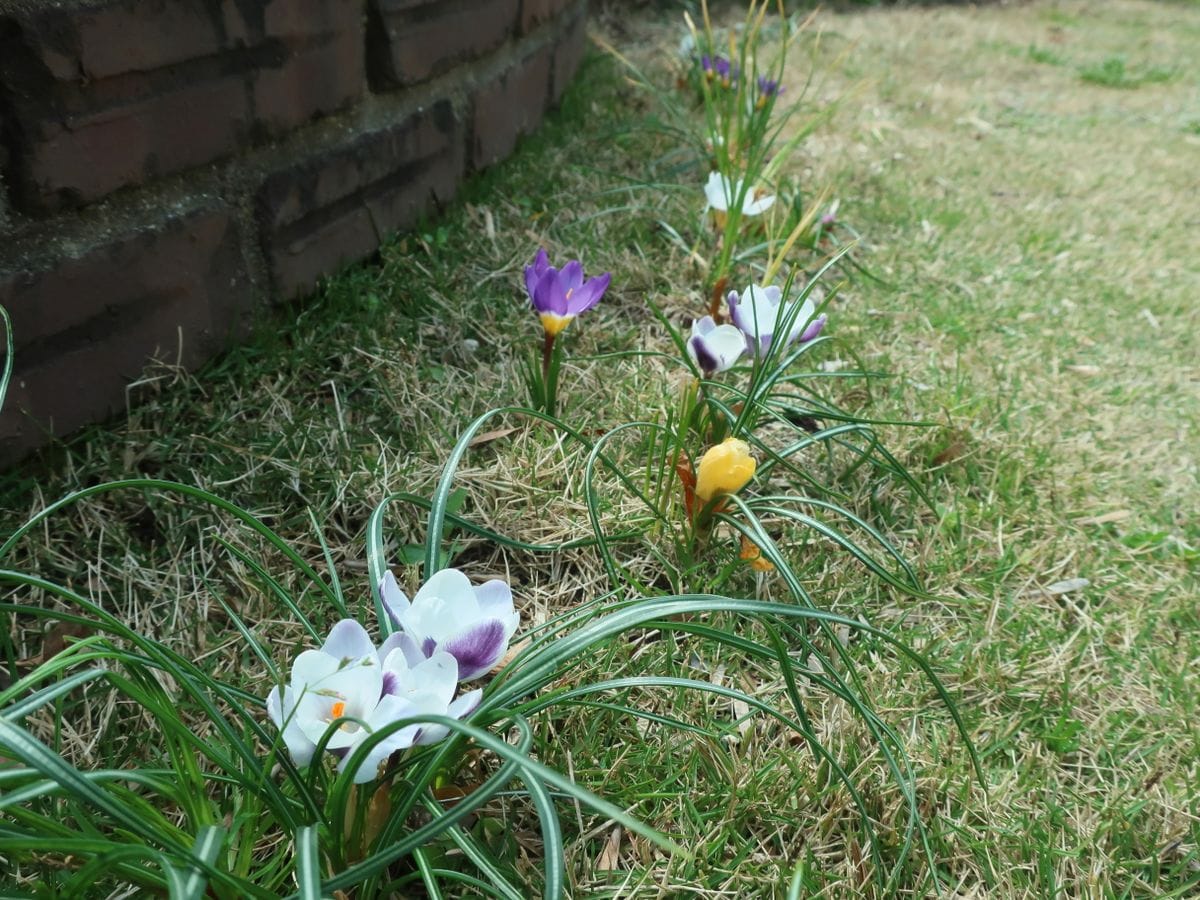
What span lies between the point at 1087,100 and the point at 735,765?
3.77 metres

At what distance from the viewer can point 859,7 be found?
15.8ft

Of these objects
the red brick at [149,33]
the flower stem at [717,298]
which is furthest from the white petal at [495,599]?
the flower stem at [717,298]

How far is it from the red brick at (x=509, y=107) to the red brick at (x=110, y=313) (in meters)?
0.75

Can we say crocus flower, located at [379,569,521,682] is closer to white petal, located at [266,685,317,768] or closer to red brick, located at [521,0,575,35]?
white petal, located at [266,685,317,768]

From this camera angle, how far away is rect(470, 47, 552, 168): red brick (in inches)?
74.7

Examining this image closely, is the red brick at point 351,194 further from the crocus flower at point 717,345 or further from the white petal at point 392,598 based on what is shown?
the white petal at point 392,598

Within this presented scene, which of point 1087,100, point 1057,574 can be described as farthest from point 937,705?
point 1087,100

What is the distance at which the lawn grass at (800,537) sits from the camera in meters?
0.93

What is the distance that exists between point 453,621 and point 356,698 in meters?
0.11

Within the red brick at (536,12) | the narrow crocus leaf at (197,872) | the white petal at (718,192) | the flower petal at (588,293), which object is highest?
the red brick at (536,12)

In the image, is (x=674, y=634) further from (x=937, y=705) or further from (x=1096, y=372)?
(x=1096, y=372)

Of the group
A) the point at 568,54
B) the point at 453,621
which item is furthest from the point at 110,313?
the point at 568,54

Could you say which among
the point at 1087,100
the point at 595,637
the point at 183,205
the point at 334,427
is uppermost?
the point at 183,205

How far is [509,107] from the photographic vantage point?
203cm
